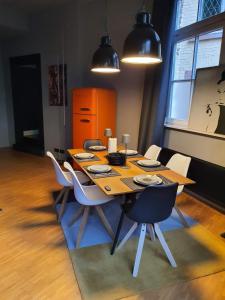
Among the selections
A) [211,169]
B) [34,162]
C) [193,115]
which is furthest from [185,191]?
[34,162]

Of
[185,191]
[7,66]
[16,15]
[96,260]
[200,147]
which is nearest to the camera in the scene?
[96,260]

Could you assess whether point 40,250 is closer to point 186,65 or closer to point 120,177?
point 120,177

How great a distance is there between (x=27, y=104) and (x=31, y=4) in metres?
2.42

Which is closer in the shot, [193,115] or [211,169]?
[211,169]

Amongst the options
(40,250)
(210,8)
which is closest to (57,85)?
(210,8)

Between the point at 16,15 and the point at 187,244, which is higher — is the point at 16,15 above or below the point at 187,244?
above

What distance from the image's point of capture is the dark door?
5629 mm

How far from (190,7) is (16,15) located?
12.1 feet

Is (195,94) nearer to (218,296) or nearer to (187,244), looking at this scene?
(187,244)

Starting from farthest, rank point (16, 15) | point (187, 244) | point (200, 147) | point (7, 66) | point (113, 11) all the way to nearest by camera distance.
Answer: point (7, 66), point (16, 15), point (113, 11), point (200, 147), point (187, 244)

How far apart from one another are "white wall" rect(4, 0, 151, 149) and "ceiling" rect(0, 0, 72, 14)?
4.9 inches

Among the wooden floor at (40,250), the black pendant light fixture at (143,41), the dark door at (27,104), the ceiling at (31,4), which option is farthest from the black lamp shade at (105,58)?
the dark door at (27,104)

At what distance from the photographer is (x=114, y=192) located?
71.4 inches

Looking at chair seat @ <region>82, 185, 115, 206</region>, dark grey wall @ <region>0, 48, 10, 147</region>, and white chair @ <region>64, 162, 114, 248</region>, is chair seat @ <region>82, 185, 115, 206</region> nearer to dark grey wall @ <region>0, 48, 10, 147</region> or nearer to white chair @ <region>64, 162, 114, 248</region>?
white chair @ <region>64, 162, 114, 248</region>
